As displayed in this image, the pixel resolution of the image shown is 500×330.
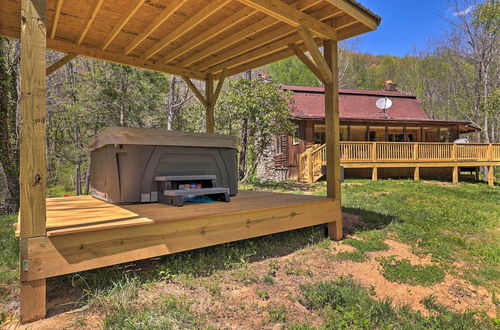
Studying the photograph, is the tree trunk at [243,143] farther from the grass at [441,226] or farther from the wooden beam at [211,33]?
the wooden beam at [211,33]

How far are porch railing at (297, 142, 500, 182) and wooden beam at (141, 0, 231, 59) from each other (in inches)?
318

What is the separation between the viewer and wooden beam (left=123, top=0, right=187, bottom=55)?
11.9 feet

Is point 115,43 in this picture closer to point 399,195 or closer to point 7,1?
point 7,1

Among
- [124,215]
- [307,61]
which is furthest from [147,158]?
[307,61]

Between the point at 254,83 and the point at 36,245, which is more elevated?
the point at 254,83

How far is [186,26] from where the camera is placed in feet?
13.6

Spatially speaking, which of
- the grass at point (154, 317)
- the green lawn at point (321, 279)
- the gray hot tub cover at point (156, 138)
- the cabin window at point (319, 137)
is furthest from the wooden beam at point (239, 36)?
the cabin window at point (319, 137)

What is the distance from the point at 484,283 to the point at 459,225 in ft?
8.14

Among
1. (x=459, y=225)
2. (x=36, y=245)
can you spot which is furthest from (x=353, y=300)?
(x=459, y=225)

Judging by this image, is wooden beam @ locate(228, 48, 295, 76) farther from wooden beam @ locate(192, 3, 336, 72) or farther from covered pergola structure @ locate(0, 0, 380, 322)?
wooden beam @ locate(192, 3, 336, 72)

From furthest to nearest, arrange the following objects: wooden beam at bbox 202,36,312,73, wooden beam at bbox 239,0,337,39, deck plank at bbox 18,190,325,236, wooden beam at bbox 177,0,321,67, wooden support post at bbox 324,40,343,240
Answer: wooden beam at bbox 202,36,312,73
wooden support post at bbox 324,40,343,240
wooden beam at bbox 177,0,321,67
wooden beam at bbox 239,0,337,39
deck plank at bbox 18,190,325,236

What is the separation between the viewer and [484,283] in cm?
324

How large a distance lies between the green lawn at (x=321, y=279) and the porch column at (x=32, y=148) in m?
0.38

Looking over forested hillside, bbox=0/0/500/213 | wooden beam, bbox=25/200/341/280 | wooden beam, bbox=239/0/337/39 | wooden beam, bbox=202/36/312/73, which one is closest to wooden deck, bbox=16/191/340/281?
wooden beam, bbox=25/200/341/280
